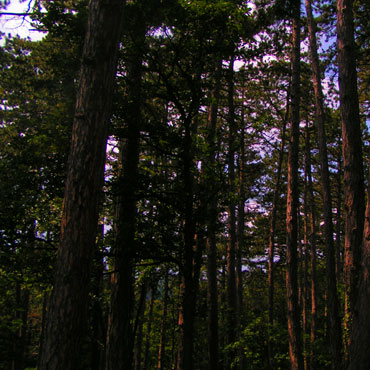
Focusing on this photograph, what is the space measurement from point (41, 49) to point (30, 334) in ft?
65.5

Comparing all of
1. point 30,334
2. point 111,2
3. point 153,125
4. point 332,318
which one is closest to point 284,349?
point 332,318

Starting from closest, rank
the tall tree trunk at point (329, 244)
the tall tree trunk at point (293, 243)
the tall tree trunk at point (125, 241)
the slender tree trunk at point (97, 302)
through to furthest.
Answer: the tall tree trunk at point (125, 241)
the slender tree trunk at point (97, 302)
the tall tree trunk at point (293, 243)
the tall tree trunk at point (329, 244)

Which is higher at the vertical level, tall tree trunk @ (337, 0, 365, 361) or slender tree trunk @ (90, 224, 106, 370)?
tall tree trunk @ (337, 0, 365, 361)

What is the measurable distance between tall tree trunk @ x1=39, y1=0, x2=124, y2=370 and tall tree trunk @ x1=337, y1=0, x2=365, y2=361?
170 inches

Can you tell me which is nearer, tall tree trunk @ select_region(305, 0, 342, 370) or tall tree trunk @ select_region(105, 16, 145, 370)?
tall tree trunk @ select_region(105, 16, 145, 370)

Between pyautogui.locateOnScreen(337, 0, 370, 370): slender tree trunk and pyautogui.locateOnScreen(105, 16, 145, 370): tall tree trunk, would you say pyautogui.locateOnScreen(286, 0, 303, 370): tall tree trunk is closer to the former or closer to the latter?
pyautogui.locateOnScreen(337, 0, 370, 370): slender tree trunk

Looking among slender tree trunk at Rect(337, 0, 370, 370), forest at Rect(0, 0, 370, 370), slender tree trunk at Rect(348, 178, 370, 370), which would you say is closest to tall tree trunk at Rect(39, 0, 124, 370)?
forest at Rect(0, 0, 370, 370)

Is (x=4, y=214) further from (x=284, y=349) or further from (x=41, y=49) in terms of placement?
(x=284, y=349)

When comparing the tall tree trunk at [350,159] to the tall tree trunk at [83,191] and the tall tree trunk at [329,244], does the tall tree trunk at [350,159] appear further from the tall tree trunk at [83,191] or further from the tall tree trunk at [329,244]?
the tall tree trunk at [83,191]

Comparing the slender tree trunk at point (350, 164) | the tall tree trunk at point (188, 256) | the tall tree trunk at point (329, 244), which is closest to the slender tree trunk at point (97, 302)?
the tall tree trunk at point (188, 256)

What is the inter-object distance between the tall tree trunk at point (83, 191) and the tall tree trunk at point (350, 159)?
432 centimetres

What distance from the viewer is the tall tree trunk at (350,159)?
229 inches

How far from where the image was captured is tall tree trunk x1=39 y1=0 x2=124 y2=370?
3754 millimetres

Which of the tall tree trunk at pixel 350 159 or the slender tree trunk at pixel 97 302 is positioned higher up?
the tall tree trunk at pixel 350 159
